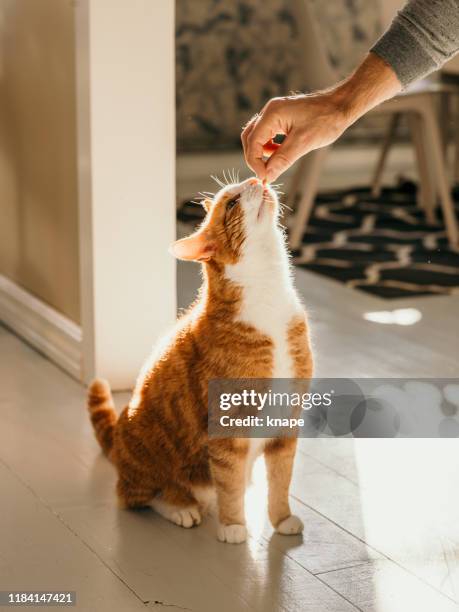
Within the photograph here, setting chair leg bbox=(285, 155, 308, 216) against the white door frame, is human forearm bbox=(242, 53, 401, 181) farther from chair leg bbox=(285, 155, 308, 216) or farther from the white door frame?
chair leg bbox=(285, 155, 308, 216)

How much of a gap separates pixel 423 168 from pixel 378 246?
713 mm

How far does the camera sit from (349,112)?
58.5 inches

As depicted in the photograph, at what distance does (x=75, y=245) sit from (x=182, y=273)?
99cm

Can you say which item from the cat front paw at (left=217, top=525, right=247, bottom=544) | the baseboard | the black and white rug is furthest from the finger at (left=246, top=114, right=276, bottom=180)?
the black and white rug

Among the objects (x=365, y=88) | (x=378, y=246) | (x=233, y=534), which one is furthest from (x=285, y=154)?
(x=378, y=246)

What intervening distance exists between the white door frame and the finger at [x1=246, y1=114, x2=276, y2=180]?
94 centimetres

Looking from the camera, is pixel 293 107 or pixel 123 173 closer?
pixel 293 107

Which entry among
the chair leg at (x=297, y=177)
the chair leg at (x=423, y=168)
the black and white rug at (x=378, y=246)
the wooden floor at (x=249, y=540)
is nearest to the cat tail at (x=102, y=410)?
the wooden floor at (x=249, y=540)

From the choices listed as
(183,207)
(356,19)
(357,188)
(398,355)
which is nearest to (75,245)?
(398,355)

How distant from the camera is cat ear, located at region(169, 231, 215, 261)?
65.7 inches

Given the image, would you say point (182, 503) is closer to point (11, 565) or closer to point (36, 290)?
point (11, 565)

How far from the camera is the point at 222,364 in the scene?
1.68m

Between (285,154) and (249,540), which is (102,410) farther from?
(285,154)

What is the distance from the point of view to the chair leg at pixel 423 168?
4.62 m
